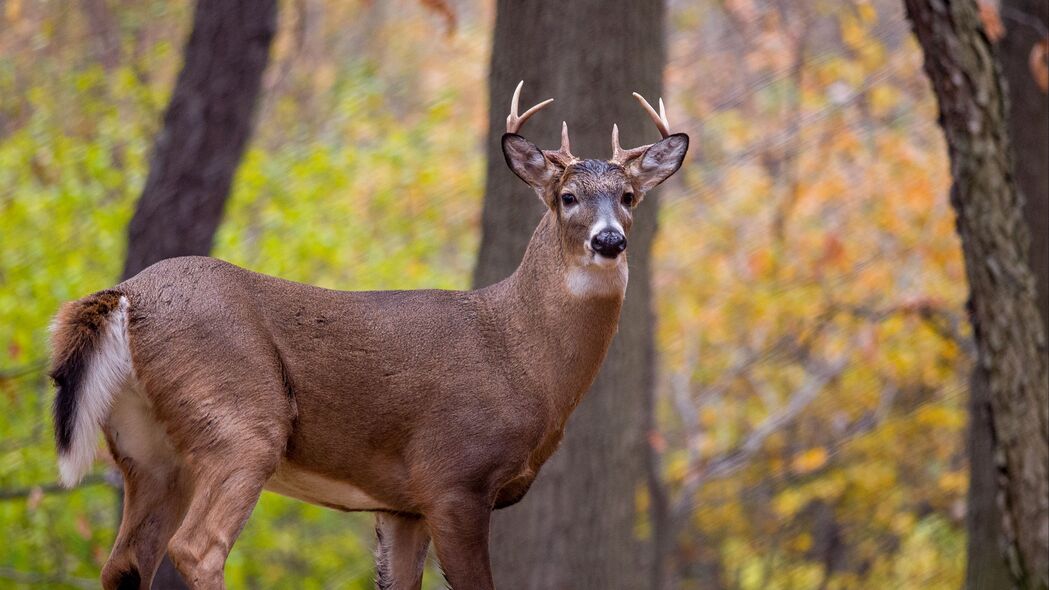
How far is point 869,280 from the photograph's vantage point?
53.0 ft

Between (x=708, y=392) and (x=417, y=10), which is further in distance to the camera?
(x=417, y=10)

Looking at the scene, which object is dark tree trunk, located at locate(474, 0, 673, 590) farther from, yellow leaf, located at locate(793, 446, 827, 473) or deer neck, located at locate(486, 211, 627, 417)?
yellow leaf, located at locate(793, 446, 827, 473)

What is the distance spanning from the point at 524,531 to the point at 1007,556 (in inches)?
99.9

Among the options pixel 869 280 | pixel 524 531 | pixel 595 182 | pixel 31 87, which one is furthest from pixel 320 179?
pixel 595 182

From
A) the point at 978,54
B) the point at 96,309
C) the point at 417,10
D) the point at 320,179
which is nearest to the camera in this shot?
the point at 96,309

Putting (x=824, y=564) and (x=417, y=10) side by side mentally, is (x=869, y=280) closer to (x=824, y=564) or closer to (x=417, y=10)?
(x=824, y=564)

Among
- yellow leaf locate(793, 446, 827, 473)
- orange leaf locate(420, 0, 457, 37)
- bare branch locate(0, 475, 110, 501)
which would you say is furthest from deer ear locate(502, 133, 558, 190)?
yellow leaf locate(793, 446, 827, 473)

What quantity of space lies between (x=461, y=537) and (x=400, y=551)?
1.96 feet

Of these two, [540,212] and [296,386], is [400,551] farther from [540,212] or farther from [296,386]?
[540,212]

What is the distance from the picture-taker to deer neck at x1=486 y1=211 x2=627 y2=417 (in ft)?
18.0

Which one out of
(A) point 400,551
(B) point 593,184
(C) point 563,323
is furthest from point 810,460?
(B) point 593,184

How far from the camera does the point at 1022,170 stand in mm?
9383

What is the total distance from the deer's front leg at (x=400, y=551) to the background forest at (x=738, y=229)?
6.97 metres

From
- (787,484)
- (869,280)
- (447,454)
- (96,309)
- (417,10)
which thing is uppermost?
(96,309)
